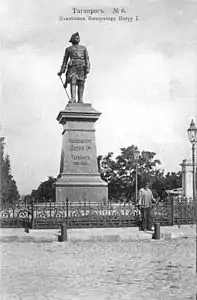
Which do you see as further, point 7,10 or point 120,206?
point 120,206

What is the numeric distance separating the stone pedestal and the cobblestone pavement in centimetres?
522

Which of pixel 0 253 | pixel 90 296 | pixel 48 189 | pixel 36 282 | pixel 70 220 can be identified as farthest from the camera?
pixel 48 189

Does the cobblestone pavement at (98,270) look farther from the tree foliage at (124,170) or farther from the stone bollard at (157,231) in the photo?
the tree foliage at (124,170)

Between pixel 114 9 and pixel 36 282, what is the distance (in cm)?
459

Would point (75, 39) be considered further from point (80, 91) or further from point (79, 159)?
point (79, 159)

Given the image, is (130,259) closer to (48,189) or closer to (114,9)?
(114,9)

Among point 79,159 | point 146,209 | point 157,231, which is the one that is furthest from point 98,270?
point 79,159

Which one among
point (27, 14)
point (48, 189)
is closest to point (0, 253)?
point (27, 14)

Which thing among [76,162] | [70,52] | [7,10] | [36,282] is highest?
[70,52]

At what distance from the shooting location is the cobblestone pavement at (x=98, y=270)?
23.7ft

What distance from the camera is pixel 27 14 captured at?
30.9 feet

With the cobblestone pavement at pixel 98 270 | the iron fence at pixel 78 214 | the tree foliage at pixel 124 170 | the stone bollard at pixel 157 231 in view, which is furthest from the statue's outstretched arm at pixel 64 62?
the tree foliage at pixel 124 170

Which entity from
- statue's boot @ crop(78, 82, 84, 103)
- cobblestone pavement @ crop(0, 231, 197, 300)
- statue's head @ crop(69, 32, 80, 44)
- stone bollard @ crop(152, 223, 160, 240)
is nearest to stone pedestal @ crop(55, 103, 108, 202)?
statue's boot @ crop(78, 82, 84, 103)

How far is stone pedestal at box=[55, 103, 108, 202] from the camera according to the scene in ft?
63.4
